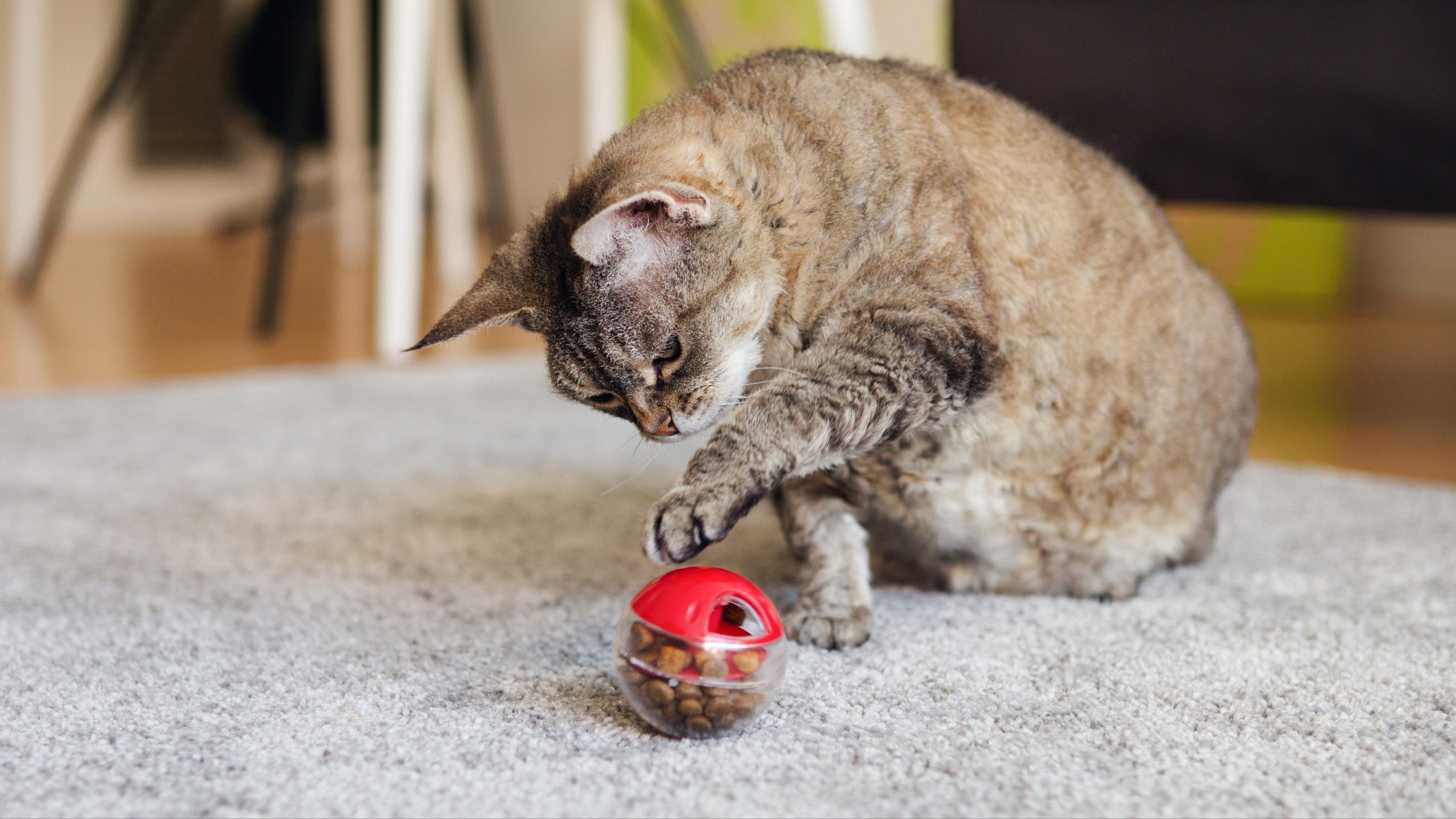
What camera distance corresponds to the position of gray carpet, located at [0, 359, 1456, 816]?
821 millimetres

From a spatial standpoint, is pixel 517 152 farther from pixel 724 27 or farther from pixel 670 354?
pixel 670 354

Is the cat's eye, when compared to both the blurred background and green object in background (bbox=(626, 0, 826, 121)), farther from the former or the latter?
green object in background (bbox=(626, 0, 826, 121))

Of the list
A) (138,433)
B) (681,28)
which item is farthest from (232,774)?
(681,28)

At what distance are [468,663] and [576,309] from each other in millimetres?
332

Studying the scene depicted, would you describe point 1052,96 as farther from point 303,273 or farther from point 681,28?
point 303,273

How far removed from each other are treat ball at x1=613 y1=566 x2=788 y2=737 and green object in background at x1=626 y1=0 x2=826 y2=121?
3.00 m

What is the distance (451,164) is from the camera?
3.89 metres

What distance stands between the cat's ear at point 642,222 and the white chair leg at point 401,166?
62.1 inches

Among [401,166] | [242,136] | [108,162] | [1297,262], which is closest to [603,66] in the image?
[401,166]

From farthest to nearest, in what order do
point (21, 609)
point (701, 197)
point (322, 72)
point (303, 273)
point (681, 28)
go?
point (322, 72), point (303, 273), point (681, 28), point (21, 609), point (701, 197)

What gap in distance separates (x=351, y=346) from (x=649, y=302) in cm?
203

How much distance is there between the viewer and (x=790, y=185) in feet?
3.62

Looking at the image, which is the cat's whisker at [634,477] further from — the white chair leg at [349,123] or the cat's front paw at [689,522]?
the white chair leg at [349,123]

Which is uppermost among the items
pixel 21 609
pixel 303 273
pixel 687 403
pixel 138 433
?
pixel 687 403
